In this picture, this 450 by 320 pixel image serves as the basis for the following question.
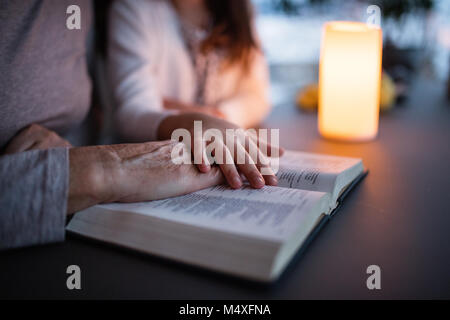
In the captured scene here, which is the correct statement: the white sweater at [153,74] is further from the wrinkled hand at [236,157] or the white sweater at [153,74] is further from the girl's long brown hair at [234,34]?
the wrinkled hand at [236,157]

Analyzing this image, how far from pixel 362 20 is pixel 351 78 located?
1368 mm

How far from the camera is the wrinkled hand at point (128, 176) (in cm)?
45

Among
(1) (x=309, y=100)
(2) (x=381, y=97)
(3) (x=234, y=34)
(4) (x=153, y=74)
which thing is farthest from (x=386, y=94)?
(4) (x=153, y=74)

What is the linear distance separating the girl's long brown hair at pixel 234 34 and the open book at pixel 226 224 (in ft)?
2.42

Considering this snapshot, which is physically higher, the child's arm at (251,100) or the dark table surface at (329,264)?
the child's arm at (251,100)

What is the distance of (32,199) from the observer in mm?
422

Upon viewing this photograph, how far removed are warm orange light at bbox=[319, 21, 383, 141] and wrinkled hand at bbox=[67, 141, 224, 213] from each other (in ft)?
1.52

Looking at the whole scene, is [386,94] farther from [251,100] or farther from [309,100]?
[251,100]

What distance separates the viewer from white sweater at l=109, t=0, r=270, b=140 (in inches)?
35.9

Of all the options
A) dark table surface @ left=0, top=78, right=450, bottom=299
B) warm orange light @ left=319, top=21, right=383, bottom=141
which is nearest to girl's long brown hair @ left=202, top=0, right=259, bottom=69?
warm orange light @ left=319, top=21, right=383, bottom=141

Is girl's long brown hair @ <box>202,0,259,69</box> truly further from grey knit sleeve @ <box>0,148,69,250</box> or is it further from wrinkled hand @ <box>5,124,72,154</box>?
grey knit sleeve @ <box>0,148,69,250</box>

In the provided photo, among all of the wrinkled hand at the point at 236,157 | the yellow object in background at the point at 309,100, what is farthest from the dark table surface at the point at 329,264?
the yellow object in background at the point at 309,100

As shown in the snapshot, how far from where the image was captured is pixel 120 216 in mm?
441
